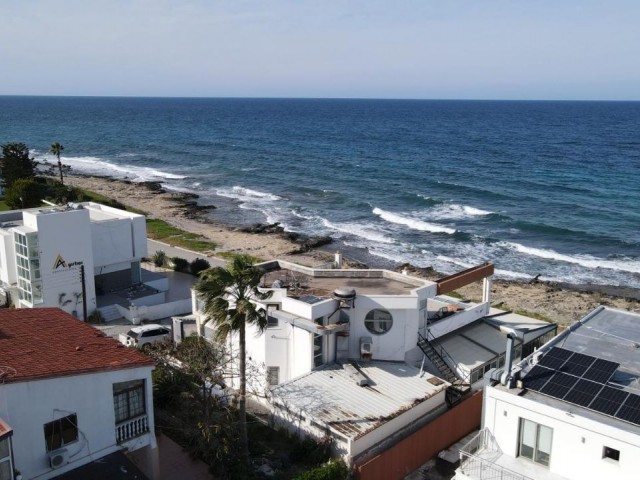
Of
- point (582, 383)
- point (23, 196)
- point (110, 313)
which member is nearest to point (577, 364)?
point (582, 383)

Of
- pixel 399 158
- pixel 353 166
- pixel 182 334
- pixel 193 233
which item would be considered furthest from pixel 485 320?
pixel 399 158

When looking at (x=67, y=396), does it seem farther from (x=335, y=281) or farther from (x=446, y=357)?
(x=446, y=357)

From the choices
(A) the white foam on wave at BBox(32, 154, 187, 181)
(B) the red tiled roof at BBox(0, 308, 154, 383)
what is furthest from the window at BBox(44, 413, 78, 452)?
(A) the white foam on wave at BBox(32, 154, 187, 181)

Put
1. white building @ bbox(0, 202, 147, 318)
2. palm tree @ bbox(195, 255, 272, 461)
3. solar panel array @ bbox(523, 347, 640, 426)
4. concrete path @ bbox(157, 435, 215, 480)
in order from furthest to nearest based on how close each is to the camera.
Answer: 1. white building @ bbox(0, 202, 147, 318)
2. concrete path @ bbox(157, 435, 215, 480)
3. palm tree @ bbox(195, 255, 272, 461)
4. solar panel array @ bbox(523, 347, 640, 426)

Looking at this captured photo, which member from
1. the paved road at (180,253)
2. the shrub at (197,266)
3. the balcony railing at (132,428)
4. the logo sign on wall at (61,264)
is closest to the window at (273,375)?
the balcony railing at (132,428)

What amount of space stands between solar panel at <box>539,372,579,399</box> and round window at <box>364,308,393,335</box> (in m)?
8.04

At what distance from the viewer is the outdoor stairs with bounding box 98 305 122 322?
112 ft

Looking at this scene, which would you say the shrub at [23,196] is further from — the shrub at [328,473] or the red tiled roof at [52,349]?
the shrub at [328,473]

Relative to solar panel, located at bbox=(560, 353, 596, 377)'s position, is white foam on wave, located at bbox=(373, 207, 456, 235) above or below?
below

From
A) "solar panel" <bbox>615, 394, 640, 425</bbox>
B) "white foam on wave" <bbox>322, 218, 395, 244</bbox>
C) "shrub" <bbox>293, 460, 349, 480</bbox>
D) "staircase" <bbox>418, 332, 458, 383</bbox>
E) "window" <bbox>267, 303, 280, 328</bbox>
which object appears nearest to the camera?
"solar panel" <bbox>615, 394, 640, 425</bbox>

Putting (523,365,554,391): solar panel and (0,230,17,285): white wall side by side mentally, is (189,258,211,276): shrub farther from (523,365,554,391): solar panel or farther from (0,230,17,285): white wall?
(523,365,554,391): solar panel

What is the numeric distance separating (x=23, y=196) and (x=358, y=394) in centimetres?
4498

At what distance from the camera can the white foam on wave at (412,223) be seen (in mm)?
65075

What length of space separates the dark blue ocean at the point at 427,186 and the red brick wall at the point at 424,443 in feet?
101
